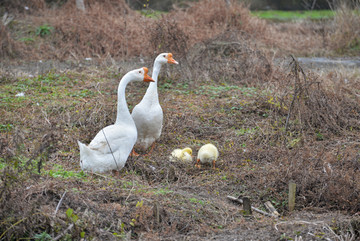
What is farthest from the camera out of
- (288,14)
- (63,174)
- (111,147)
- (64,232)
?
(288,14)

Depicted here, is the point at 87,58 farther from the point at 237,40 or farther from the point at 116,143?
the point at 116,143

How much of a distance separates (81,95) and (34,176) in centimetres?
496

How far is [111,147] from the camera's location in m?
5.67

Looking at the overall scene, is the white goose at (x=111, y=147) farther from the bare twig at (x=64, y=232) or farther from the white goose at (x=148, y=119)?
the bare twig at (x=64, y=232)

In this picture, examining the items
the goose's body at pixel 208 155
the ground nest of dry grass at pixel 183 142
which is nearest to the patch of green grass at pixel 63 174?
the ground nest of dry grass at pixel 183 142

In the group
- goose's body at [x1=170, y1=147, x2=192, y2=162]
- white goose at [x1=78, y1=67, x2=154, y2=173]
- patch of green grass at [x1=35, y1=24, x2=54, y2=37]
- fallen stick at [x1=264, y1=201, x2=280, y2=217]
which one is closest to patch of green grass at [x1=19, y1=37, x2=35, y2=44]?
patch of green grass at [x1=35, y1=24, x2=54, y2=37]

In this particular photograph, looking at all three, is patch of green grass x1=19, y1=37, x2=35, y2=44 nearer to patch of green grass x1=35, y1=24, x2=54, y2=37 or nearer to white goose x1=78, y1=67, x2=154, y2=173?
patch of green grass x1=35, y1=24, x2=54, y2=37

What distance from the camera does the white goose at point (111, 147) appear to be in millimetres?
5480

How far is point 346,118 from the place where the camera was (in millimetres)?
7707

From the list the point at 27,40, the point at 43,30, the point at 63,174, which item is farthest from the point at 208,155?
the point at 43,30

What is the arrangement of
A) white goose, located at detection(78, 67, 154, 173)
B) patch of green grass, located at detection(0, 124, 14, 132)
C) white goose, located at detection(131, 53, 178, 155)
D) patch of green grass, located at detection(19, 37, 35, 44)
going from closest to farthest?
white goose, located at detection(78, 67, 154, 173) → white goose, located at detection(131, 53, 178, 155) → patch of green grass, located at detection(0, 124, 14, 132) → patch of green grass, located at detection(19, 37, 35, 44)

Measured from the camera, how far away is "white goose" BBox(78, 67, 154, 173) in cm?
548

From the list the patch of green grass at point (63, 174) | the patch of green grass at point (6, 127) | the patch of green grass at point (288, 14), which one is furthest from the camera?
the patch of green grass at point (288, 14)

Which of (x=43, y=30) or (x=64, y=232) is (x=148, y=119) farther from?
(x=43, y=30)
